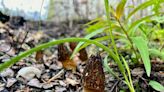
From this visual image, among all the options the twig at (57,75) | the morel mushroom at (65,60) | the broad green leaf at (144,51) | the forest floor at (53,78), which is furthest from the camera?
the morel mushroom at (65,60)

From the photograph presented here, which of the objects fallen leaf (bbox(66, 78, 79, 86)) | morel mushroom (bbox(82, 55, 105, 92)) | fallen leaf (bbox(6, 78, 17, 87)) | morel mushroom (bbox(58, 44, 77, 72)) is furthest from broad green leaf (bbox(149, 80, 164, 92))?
fallen leaf (bbox(6, 78, 17, 87))

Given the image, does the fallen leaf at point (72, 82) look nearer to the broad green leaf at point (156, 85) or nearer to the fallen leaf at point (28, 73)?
the fallen leaf at point (28, 73)

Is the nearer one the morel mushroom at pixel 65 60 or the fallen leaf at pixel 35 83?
the fallen leaf at pixel 35 83

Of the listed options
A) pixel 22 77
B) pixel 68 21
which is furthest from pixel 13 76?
pixel 68 21

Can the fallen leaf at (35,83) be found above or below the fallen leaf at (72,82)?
above

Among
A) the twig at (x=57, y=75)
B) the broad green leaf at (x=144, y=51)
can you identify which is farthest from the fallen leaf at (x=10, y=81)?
the broad green leaf at (x=144, y=51)

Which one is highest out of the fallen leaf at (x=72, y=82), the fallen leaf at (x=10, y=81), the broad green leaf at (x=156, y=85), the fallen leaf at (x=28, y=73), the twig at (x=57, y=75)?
the fallen leaf at (x=28, y=73)

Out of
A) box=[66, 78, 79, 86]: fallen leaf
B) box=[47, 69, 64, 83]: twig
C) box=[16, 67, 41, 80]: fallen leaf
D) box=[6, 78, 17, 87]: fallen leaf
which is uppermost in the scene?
box=[16, 67, 41, 80]: fallen leaf

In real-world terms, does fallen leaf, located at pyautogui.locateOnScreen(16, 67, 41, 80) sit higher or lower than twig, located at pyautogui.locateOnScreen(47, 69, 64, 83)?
higher

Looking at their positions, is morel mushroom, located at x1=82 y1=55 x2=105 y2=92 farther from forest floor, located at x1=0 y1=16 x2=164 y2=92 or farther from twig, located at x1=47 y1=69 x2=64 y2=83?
twig, located at x1=47 y1=69 x2=64 y2=83
